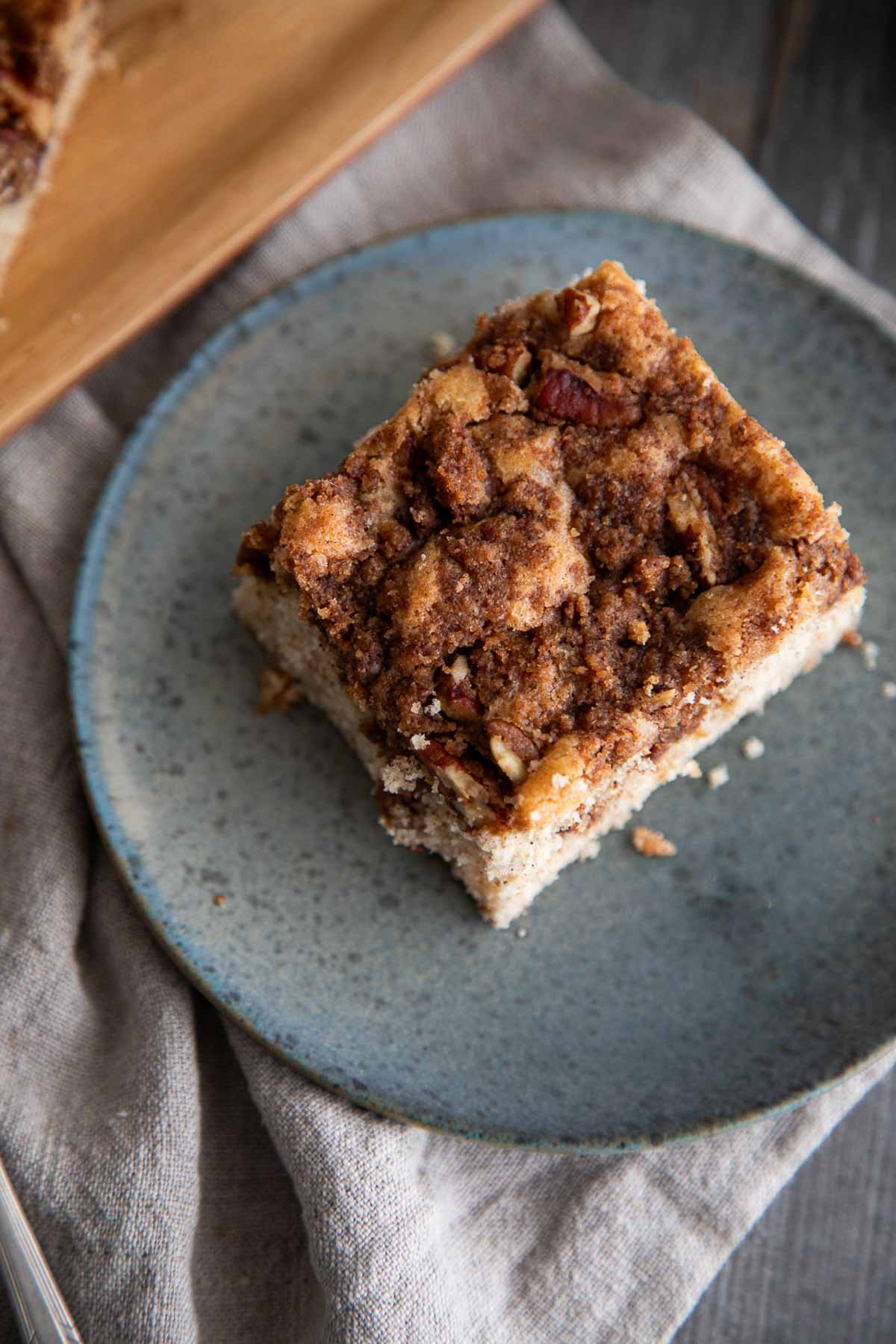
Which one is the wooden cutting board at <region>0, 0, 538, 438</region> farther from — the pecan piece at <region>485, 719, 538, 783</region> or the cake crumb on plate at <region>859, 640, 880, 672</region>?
the cake crumb on plate at <region>859, 640, 880, 672</region>

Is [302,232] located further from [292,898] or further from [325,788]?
[292,898]

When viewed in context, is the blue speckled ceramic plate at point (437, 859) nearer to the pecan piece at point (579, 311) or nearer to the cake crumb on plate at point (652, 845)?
the cake crumb on plate at point (652, 845)

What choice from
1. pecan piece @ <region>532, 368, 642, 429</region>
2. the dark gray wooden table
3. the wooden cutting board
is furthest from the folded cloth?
the dark gray wooden table

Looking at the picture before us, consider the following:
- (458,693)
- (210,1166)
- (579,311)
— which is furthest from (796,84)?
(210,1166)

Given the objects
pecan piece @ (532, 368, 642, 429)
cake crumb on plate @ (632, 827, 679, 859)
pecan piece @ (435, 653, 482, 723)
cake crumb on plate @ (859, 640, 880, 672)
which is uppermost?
pecan piece @ (532, 368, 642, 429)

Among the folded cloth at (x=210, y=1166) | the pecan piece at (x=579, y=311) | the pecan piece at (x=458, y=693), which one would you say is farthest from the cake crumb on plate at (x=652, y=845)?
the pecan piece at (x=579, y=311)

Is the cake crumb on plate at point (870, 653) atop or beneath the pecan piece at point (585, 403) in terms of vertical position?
beneath
